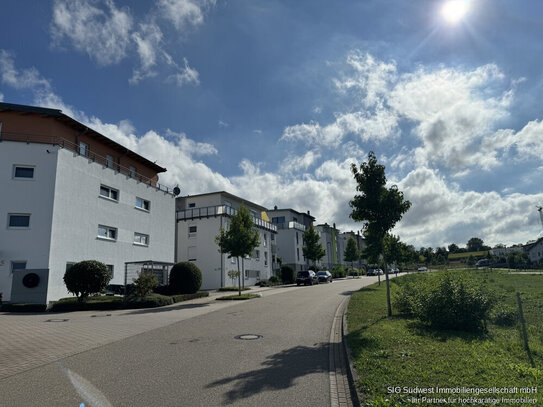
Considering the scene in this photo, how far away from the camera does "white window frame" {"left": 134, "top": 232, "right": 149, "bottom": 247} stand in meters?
28.8

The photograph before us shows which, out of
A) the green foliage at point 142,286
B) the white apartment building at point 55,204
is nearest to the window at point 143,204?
the white apartment building at point 55,204

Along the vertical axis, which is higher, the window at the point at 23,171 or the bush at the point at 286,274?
the window at the point at 23,171

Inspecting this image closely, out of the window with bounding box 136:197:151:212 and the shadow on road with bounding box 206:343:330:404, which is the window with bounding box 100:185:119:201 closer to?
the window with bounding box 136:197:151:212

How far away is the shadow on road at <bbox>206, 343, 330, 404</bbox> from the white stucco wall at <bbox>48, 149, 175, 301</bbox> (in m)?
17.9

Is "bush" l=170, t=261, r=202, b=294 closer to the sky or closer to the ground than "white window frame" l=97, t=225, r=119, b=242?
closer to the ground

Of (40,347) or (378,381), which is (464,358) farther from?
(40,347)

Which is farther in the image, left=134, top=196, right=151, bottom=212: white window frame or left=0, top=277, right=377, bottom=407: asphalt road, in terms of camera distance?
left=134, top=196, right=151, bottom=212: white window frame

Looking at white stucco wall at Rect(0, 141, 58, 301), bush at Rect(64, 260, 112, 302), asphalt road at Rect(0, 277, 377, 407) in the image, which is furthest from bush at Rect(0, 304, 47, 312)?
asphalt road at Rect(0, 277, 377, 407)

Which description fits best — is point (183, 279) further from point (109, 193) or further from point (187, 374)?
point (187, 374)

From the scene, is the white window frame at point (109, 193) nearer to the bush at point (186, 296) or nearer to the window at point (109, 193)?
the window at point (109, 193)

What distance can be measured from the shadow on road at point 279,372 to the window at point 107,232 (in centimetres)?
2068

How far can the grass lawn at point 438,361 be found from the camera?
490 cm

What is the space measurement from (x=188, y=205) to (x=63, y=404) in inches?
1667

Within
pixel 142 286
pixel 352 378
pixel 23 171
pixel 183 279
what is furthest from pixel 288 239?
pixel 352 378
